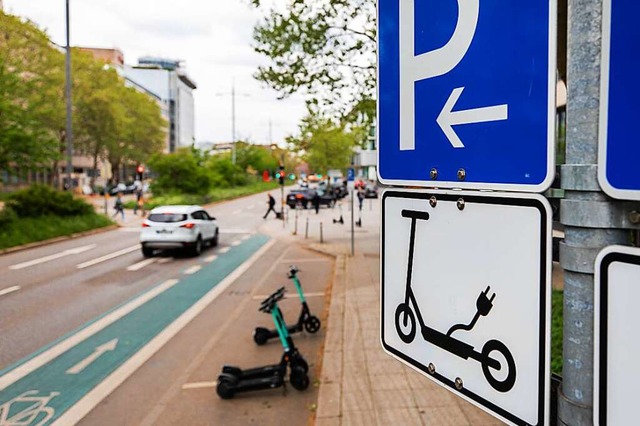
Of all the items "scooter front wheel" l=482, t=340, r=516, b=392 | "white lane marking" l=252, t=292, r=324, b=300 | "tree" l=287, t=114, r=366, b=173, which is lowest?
"white lane marking" l=252, t=292, r=324, b=300

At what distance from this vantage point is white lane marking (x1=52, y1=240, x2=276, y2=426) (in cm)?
609

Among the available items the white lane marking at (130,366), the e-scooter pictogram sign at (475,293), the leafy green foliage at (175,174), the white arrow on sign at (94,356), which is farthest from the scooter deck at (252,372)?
the leafy green foliage at (175,174)

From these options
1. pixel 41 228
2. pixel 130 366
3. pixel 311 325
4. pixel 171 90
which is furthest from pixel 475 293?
pixel 171 90

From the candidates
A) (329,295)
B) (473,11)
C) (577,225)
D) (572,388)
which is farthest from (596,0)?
(329,295)

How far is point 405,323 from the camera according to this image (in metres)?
1.63

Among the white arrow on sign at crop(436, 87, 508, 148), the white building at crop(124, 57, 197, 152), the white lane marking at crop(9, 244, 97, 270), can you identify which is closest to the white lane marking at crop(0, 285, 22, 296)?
the white lane marking at crop(9, 244, 97, 270)

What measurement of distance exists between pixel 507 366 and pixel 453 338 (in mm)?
173

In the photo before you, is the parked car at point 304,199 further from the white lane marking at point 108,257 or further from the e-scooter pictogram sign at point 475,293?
the e-scooter pictogram sign at point 475,293

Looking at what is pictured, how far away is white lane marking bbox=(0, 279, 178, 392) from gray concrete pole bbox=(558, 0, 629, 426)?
7.34m

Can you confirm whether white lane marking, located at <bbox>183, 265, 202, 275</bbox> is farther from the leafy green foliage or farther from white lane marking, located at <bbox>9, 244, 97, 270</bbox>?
the leafy green foliage

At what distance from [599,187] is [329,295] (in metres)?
11.3

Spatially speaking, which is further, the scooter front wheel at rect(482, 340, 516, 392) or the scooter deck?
the scooter deck

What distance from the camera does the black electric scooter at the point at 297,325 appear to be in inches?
337

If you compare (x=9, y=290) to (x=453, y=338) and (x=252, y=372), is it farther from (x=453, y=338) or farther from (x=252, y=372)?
(x=453, y=338)
